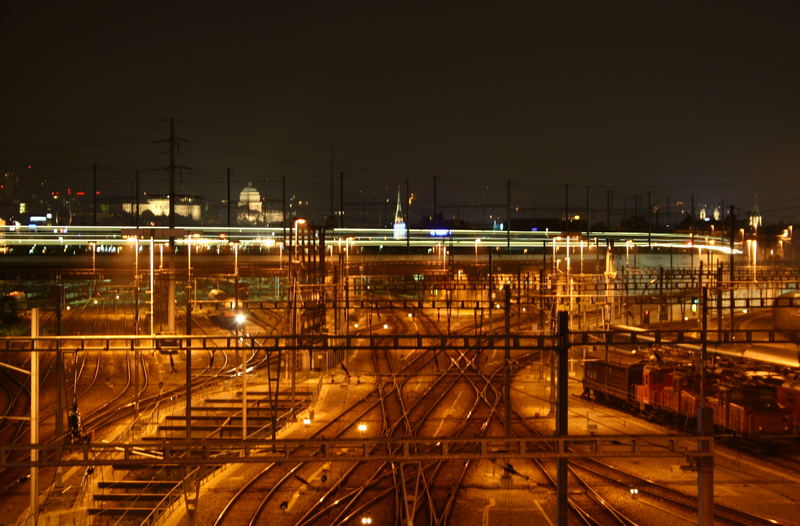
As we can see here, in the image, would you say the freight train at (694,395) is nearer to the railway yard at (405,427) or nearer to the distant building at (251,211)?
the railway yard at (405,427)

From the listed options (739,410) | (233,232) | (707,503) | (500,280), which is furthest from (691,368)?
(233,232)

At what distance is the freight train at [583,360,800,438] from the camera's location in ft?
35.0

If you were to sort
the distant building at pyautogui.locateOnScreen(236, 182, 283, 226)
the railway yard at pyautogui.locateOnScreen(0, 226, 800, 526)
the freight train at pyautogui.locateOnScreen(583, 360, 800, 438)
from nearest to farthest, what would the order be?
the railway yard at pyautogui.locateOnScreen(0, 226, 800, 526), the freight train at pyautogui.locateOnScreen(583, 360, 800, 438), the distant building at pyautogui.locateOnScreen(236, 182, 283, 226)

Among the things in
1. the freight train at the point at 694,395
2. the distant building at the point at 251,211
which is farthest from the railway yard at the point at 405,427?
the distant building at the point at 251,211

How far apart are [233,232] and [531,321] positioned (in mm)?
12159

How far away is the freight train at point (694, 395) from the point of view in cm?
1068

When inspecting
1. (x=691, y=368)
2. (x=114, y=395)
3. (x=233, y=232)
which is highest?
(x=233, y=232)

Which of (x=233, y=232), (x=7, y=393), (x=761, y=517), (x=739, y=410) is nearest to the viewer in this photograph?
(x=761, y=517)

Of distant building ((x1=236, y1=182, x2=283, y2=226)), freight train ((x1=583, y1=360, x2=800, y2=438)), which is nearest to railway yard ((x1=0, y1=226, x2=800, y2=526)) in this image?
freight train ((x1=583, y1=360, x2=800, y2=438))

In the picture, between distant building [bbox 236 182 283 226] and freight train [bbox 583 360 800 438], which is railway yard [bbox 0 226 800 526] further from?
distant building [bbox 236 182 283 226]

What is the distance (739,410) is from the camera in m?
10.8

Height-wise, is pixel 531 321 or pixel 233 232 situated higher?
pixel 233 232

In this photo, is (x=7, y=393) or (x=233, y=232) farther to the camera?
(x=233, y=232)

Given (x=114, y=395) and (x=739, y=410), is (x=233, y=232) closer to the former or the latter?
(x=114, y=395)
